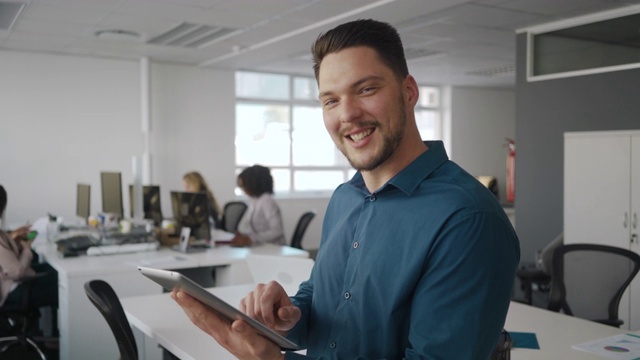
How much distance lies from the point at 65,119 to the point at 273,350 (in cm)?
725

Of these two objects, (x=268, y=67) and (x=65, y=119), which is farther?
(x=268, y=67)

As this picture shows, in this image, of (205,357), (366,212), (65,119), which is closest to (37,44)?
(65,119)

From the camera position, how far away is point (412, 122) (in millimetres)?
1270

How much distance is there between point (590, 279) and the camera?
3.30m

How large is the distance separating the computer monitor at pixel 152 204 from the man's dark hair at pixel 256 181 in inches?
30.5

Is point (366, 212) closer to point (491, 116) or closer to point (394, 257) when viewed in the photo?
point (394, 257)

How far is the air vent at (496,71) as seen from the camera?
849cm

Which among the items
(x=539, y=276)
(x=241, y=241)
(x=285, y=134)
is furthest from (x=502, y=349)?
(x=285, y=134)

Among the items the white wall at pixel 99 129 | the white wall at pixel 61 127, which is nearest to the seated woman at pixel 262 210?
the white wall at pixel 99 129

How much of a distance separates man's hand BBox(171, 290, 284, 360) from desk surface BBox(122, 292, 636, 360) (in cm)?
103

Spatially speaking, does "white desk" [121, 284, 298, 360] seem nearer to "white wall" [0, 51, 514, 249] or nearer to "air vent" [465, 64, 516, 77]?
"white wall" [0, 51, 514, 249]

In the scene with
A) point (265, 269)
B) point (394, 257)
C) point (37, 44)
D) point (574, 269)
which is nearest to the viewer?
point (394, 257)

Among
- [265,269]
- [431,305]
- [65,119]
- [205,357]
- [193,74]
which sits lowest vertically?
[205,357]

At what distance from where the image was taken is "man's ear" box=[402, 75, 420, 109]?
1.25 meters
